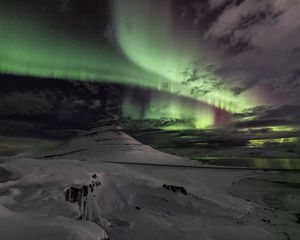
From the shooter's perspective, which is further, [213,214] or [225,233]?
[213,214]

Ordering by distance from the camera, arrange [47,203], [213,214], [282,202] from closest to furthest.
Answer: [47,203], [213,214], [282,202]

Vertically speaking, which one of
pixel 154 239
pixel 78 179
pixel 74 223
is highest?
pixel 78 179

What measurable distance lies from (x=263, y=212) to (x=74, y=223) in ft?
93.8

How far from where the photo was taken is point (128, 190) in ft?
112

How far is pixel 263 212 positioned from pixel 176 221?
1296 centimetres

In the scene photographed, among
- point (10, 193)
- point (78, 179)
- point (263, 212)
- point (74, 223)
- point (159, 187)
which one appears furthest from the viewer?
point (159, 187)

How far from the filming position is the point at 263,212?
110 feet

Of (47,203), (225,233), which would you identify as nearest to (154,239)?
(225,233)

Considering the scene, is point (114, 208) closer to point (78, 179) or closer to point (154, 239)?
point (78, 179)

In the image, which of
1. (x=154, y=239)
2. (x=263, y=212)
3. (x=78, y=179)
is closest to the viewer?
(x=154, y=239)

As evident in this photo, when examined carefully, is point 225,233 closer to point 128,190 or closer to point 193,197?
point 193,197

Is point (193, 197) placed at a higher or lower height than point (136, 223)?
higher

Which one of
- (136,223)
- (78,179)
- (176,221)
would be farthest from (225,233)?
(78,179)

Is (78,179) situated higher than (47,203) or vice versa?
(78,179)
